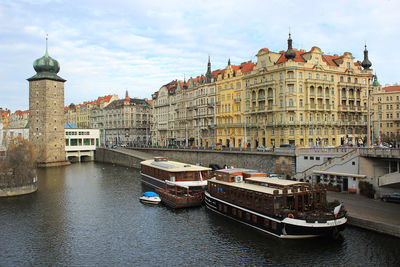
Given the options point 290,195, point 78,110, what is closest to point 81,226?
point 290,195

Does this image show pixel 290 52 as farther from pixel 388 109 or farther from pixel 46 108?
pixel 46 108

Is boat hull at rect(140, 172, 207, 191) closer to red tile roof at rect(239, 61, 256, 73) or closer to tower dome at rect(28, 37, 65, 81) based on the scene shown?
red tile roof at rect(239, 61, 256, 73)

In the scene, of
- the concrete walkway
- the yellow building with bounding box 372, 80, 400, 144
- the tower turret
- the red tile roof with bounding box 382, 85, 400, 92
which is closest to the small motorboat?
the concrete walkway

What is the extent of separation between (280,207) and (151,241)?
502 inches

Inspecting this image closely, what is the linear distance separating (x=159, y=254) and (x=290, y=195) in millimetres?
13362

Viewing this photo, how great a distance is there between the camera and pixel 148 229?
123 feet

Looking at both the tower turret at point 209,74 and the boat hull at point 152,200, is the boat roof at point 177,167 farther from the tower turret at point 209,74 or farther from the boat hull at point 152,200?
the tower turret at point 209,74

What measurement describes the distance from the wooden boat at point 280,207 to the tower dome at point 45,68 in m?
81.2

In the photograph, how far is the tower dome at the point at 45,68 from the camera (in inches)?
4096

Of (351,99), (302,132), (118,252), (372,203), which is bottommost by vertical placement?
(118,252)

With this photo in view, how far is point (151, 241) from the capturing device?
3356 centimetres

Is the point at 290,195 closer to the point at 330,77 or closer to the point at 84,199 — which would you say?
the point at 84,199

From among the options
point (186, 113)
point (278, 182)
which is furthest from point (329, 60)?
point (278, 182)

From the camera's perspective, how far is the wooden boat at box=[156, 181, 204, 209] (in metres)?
46.0
